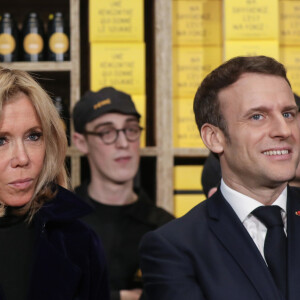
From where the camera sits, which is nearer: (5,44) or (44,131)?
(44,131)

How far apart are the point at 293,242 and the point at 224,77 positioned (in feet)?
1.22

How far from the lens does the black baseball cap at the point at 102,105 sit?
7.92 ft

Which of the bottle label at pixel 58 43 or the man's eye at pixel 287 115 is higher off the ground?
the bottle label at pixel 58 43

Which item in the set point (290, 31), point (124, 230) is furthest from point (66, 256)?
point (290, 31)

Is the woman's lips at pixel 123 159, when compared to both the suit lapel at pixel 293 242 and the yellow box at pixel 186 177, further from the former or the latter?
the suit lapel at pixel 293 242

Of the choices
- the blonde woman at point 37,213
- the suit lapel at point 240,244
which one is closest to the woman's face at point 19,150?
the blonde woman at point 37,213

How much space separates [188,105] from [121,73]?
0.96 ft

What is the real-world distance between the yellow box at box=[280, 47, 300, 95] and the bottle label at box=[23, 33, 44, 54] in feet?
3.22

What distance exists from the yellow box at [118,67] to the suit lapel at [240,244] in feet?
4.19

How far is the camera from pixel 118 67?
8.63 feet

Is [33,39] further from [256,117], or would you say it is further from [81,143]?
[256,117]

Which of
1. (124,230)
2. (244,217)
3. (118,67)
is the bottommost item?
(124,230)

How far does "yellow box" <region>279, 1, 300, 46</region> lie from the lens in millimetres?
2662

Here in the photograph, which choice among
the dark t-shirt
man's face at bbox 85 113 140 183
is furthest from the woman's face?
man's face at bbox 85 113 140 183
